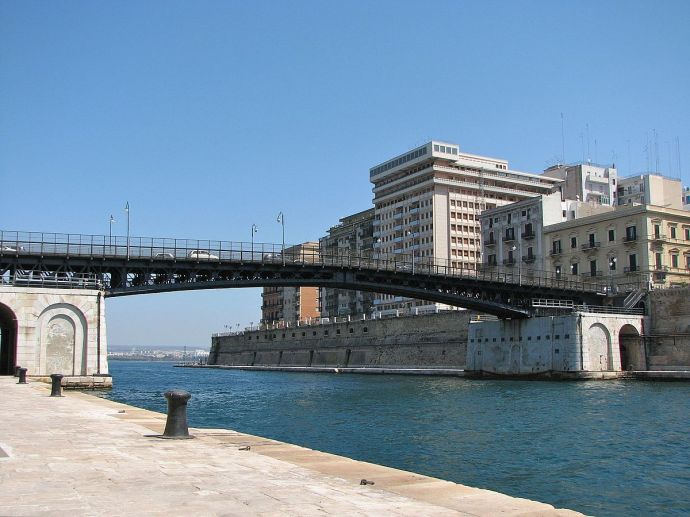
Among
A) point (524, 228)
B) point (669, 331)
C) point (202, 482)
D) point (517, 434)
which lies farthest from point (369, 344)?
point (202, 482)

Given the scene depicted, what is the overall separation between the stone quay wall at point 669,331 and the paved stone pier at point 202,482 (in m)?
60.6

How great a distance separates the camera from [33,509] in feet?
32.8

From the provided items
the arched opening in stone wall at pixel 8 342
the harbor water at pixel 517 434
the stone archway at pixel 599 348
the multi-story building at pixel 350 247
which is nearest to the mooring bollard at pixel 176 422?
the harbor water at pixel 517 434

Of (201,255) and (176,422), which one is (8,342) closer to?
(201,255)

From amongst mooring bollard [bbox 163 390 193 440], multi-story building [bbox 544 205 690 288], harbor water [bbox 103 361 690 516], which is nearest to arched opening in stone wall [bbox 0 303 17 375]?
harbor water [bbox 103 361 690 516]

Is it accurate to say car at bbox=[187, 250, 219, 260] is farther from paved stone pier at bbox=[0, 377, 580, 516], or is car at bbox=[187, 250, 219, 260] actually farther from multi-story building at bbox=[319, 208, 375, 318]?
multi-story building at bbox=[319, 208, 375, 318]

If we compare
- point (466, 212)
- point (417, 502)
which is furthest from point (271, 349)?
point (417, 502)

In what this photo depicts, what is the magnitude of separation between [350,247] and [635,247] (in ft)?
312

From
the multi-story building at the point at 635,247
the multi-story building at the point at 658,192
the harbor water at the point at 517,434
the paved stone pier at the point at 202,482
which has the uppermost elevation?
the multi-story building at the point at 658,192

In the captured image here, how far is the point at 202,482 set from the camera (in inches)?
493

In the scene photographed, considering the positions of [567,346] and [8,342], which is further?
[567,346]

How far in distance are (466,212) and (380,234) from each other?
71.5ft

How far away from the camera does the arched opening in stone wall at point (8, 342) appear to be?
160 ft

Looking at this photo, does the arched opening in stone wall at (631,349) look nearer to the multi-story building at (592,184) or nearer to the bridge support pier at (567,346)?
the bridge support pier at (567,346)
